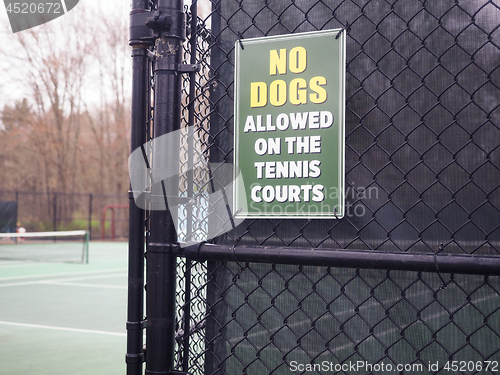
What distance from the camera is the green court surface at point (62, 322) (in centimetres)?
492

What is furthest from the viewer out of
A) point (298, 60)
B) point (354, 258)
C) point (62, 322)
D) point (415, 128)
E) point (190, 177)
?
point (62, 322)

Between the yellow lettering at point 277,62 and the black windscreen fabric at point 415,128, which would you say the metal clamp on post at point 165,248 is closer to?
the black windscreen fabric at point 415,128

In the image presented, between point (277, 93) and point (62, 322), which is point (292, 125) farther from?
point (62, 322)

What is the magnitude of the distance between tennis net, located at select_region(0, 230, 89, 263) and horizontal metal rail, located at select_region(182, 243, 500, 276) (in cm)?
1070

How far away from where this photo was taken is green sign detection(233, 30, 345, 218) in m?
1.73

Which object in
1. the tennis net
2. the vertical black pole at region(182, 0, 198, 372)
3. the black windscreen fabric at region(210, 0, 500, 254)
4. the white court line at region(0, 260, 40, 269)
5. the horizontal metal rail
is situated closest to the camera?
the horizontal metal rail

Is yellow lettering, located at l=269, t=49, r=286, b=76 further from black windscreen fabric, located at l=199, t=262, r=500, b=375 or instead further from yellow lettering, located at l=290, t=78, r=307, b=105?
black windscreen fabric, located at l=199, t=262, r=500, b=375

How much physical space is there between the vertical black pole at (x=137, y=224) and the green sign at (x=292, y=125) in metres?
0.32

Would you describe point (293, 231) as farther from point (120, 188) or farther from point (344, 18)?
point (120, 188)

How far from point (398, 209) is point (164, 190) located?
0.78 meters

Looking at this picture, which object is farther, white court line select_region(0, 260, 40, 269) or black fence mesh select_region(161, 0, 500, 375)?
white court line select_region(0, 260, 40, 269)

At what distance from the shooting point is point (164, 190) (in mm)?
1758

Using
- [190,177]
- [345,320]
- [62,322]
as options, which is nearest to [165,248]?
[190,177]

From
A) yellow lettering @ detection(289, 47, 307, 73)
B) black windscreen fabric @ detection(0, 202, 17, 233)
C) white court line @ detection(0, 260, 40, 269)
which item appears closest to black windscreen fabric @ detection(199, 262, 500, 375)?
yellow lettering @ detection(289, 47, 307, 73)
